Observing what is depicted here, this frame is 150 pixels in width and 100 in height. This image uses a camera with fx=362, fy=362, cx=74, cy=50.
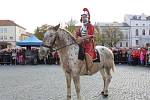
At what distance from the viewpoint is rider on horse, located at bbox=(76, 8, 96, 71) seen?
34.1 feet

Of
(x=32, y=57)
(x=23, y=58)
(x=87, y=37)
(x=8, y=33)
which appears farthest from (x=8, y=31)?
(x=87, y=37)

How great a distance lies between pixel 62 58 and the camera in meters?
10.2

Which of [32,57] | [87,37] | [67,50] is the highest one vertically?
[87,37]

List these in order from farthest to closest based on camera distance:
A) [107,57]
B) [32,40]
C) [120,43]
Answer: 1. [120,43]
2. [32,40]
3. [107,57]

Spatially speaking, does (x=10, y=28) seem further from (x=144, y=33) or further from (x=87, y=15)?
(x=87, y=15)

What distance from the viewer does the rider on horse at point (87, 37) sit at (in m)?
10.4

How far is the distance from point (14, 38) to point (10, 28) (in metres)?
4.62

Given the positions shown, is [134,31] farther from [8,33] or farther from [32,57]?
[32,57]

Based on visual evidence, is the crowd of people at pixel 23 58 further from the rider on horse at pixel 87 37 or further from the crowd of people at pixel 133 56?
the rider on horse at pixel 87 37

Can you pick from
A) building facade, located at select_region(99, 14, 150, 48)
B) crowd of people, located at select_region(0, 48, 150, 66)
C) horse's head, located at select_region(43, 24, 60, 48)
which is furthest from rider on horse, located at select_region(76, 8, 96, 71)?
building facade, located at select_region(99, 14, 150, 48)

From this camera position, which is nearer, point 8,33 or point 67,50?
point 67,50

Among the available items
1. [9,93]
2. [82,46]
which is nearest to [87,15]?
[82,46]

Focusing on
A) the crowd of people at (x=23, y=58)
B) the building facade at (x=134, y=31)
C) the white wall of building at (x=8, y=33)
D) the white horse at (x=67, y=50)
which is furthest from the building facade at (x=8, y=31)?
the white horse at (x=67, y=50)

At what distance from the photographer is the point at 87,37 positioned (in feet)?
33.8
